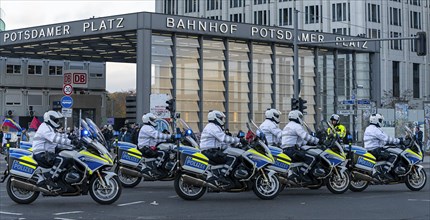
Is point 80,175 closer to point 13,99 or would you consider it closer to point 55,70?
point 13,99

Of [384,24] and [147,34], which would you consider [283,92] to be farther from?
[384,24]

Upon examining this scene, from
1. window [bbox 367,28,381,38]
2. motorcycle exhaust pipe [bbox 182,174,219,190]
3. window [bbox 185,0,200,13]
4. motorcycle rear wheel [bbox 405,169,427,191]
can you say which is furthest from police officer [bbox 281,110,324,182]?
window [bbox 185,0,200,13]

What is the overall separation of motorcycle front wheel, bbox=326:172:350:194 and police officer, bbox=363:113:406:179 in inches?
45.8

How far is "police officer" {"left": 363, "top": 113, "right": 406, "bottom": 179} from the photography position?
15383 millimetres

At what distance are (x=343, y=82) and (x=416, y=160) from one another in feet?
94.5

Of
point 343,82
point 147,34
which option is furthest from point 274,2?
point 147,34

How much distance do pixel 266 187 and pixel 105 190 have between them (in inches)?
129

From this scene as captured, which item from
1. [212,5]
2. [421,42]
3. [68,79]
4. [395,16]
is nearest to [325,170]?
[421,42]

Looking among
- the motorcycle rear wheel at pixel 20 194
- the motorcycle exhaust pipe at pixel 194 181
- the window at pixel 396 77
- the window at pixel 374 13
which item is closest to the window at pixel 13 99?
the window at pixel 374 13

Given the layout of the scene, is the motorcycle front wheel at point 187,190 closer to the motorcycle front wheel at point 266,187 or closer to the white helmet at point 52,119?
the motorcycle front wheel at point 266,187

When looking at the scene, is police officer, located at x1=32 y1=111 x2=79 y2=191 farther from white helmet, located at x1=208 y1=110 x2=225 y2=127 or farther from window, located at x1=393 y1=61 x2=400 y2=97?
window, located at x1=393 y1=61 x2=400 y2=97

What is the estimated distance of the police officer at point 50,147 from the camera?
12281 mm

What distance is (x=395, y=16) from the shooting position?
3248 inches

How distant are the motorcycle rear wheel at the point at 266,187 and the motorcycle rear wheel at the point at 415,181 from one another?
403 cm
